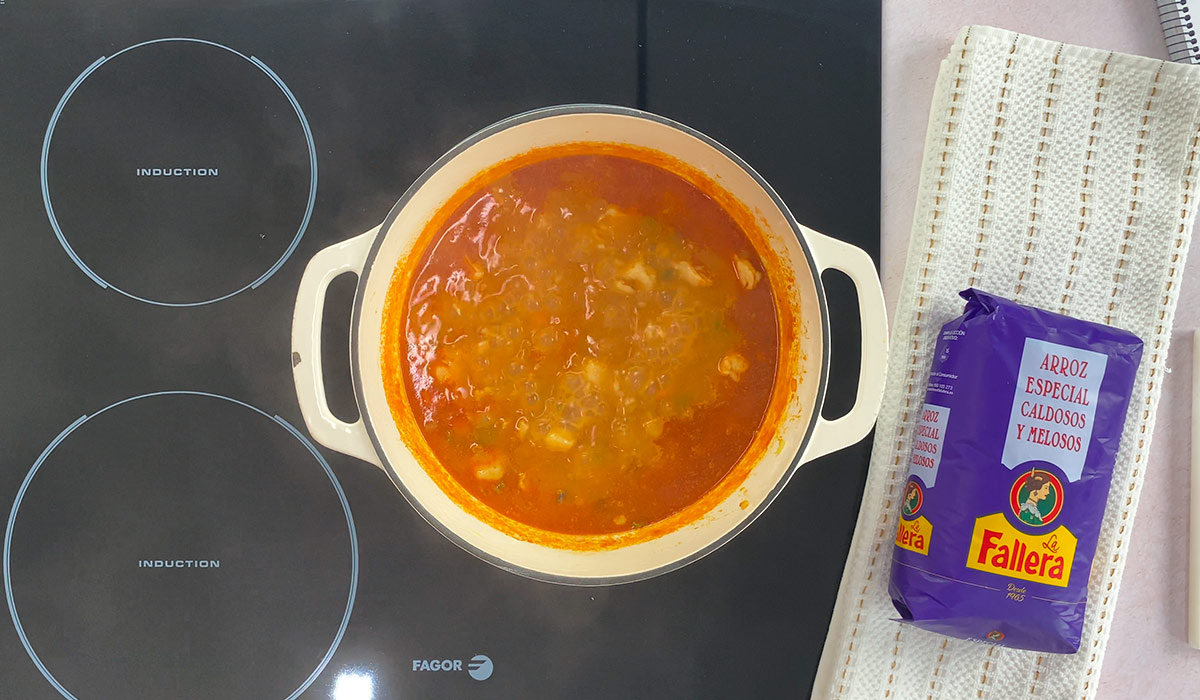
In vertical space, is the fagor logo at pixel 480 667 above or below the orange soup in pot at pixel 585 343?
below

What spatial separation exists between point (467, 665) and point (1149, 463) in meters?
0.78

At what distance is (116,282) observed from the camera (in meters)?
0.77

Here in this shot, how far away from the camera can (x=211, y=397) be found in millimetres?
771

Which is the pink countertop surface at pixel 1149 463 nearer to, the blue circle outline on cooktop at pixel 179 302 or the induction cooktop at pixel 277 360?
the induction cooktop at pixel 277 360

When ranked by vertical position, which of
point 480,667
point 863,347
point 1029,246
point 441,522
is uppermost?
point 1029,246

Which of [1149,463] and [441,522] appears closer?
[441,522]

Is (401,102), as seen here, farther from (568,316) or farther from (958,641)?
(958,641)

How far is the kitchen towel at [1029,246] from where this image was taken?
0.79 metres

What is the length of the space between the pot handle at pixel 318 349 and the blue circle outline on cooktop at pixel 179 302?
10 centimetres

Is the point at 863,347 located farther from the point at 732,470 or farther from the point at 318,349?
the point at 318,349

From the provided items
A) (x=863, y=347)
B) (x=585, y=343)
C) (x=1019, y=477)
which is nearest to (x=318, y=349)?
(x=585, y=343)

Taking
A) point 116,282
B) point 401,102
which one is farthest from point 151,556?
point 401,102

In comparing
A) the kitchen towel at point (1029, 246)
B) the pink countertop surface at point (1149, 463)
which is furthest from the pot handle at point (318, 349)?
the pink countertop surface at point (1149, 463)

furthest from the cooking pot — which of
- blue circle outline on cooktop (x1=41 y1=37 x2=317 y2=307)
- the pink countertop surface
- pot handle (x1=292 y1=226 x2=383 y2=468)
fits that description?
the pink countertop surface
